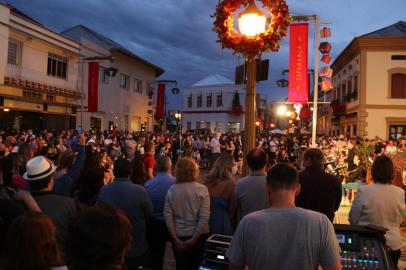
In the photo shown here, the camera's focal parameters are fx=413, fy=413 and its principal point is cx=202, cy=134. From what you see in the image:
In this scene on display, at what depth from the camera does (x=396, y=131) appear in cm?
3061

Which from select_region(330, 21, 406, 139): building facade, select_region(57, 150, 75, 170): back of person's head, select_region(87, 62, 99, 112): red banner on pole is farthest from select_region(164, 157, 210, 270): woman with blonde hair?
select_region(330, 21, 406, 139): building facade

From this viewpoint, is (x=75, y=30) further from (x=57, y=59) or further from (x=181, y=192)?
(x=181, y=192)

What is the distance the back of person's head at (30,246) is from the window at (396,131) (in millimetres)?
31861

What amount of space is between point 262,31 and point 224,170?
1.87m

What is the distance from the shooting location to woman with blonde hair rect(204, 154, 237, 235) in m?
4.71

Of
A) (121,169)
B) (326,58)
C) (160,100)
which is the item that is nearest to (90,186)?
(121,169)

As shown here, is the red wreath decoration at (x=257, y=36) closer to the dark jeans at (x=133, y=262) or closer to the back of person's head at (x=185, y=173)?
the back of person's head at (x=185, y=173)

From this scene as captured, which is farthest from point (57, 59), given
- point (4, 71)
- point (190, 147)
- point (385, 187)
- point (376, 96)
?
point (385, 187)

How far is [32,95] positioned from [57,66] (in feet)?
11.4

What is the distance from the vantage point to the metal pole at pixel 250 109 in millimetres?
5418

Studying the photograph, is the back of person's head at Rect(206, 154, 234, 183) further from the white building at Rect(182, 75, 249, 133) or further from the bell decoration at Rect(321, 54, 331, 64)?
the white building at Rect(182, 75, 249, 133)

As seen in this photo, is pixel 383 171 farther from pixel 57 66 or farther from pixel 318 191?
pixel 57 66

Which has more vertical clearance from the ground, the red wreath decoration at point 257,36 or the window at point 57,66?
the window at point 57,66

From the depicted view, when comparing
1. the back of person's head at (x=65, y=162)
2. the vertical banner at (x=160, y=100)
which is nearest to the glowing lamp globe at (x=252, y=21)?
the back of person's head at (x=65, y=162)
